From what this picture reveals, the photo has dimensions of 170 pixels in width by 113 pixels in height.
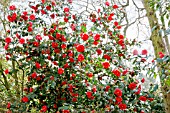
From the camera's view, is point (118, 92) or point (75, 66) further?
point (75, 66)

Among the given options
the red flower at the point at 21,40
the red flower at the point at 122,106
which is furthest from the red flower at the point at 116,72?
the red flower at the point at 21,40

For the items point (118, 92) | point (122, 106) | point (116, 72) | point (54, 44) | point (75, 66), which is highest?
point (54, 44)

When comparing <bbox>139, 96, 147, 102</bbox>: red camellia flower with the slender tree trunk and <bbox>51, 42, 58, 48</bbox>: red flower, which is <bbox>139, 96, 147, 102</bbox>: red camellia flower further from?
<bbox>51, 42, 58, 48</bbox>: red flower

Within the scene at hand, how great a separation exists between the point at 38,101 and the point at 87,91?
1.98ft

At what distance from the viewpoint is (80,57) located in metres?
2.41

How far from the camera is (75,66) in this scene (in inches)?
104

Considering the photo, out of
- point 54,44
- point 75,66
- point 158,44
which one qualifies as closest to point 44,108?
point 75,66

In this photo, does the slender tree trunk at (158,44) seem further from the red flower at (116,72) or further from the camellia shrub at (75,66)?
the red flower at (116,72)

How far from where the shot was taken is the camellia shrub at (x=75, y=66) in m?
Answer: 2.56

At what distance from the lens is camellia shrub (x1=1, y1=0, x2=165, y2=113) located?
256 cm

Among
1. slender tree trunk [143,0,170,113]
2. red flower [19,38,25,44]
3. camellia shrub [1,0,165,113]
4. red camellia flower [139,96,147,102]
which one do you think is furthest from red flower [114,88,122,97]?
red flower [19,38,25,44]

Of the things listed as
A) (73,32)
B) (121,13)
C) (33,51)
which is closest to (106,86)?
(73,32)

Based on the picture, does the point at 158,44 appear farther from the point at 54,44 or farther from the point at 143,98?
the point at 54,44

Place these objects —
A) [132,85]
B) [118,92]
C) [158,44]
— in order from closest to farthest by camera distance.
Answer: [118,92] < [132,85] < [158,44]
